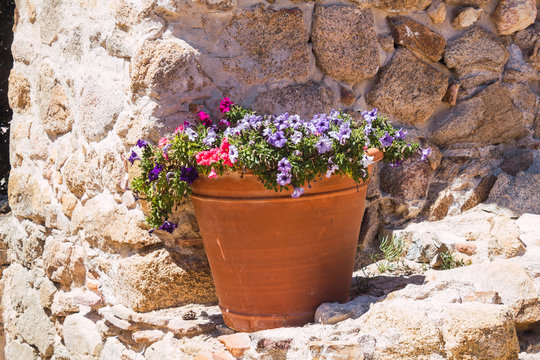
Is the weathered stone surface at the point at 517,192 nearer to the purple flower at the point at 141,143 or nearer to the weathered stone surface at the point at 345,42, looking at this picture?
the weathered stone surface at the point at 345,42

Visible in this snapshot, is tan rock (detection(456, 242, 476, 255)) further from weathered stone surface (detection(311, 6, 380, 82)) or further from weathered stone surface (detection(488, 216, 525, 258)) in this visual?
weathered stone surface (detection(311, 6, 380, 82))

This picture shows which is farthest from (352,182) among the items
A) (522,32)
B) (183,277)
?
(522,32)

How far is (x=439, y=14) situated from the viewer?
2773mm

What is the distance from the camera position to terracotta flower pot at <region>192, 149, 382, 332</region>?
82.5 inches

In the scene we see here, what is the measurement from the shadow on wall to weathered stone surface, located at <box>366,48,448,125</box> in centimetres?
324

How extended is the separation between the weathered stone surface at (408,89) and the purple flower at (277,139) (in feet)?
2.76

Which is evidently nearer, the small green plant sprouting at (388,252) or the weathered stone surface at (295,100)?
the weathered stone surface at (295,100)

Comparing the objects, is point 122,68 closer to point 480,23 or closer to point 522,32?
point 480,23

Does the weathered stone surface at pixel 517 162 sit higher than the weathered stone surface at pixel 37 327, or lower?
higher

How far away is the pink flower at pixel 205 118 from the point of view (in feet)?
7.47

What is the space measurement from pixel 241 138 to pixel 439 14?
4.18 ft

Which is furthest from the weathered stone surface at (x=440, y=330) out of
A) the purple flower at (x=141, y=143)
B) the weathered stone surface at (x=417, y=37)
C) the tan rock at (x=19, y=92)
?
the tan rock at (x=19, y=92)

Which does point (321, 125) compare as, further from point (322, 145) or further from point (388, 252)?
point (388, 252)

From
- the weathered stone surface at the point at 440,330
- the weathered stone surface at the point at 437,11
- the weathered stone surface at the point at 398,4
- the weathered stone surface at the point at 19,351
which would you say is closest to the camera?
the weathered stone surface at the point at 440,330
